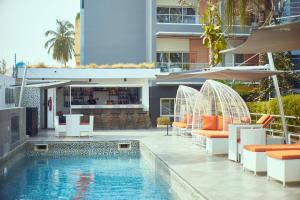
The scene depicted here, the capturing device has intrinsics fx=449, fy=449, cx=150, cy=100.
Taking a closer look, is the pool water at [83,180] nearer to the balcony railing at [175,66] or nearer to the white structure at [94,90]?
the white structure at [94,90]

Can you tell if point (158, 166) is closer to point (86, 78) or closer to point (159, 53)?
point (86, 78)

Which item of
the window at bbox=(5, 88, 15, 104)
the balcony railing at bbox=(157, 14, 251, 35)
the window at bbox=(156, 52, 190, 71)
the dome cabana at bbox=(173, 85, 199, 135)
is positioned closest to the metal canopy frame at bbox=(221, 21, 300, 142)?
the dome cabana at bbox=(173, 85, 199, 135)

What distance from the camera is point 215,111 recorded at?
18688 millimetres

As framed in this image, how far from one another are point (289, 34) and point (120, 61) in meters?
29.4

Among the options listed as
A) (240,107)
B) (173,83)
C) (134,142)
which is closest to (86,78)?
(173,83)

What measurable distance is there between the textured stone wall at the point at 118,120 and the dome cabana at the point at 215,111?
29.2 ft

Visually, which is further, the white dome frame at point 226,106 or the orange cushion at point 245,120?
the white dome frame at point 226,106

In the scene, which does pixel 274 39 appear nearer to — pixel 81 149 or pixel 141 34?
pixel 81 149

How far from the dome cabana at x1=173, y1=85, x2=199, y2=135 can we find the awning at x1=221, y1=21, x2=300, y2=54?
11.5 m

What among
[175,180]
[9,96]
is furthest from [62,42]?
[175,180]

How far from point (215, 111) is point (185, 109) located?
3.54 meters

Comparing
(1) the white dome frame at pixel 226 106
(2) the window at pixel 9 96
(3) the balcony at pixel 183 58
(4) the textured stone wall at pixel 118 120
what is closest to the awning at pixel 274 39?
(1) the white dome frame at pixel 226 106

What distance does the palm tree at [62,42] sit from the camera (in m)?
66.1

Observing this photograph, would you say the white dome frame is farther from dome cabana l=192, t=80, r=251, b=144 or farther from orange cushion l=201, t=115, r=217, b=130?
orange cushion l=201, t=115, r=217, b=130
